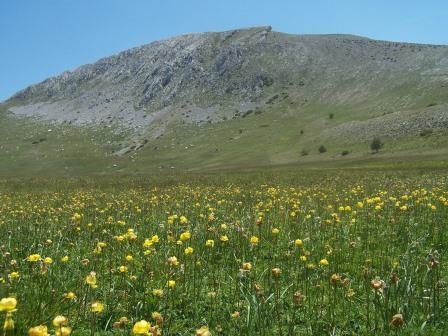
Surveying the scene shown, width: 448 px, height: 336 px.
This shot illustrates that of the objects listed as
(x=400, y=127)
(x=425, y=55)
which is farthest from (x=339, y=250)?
(x=425, y=55)

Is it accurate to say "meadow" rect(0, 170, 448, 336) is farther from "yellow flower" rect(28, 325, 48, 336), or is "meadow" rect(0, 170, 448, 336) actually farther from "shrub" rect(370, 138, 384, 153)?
"shrub" rect(370, 138, 384, 153)

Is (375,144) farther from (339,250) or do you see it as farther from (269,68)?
(269,68)

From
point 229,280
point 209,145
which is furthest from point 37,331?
point 209,145

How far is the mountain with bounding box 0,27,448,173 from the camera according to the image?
96125 mm

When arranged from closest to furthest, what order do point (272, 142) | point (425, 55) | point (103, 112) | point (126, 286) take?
1. point (126, 286)
2. point (272, 142)
3. point (425, 55)
4. point (103, 112)

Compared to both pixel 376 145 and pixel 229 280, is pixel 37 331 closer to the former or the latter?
pixel 229 280

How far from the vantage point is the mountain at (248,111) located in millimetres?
96125

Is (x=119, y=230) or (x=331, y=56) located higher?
(x=331, y=56)

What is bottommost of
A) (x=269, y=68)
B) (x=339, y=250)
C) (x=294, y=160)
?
(x=294, y=160)

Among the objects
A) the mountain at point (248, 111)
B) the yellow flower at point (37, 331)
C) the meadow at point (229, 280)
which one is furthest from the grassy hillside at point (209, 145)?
the yellow flower at point (37, 331)

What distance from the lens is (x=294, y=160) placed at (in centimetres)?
9019

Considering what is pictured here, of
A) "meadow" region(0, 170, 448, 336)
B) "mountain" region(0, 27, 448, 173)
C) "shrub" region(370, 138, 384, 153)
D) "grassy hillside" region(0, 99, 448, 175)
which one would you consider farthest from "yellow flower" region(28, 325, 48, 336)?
"shrub" region(370, 138, 384, 153)

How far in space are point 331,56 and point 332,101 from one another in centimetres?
3873

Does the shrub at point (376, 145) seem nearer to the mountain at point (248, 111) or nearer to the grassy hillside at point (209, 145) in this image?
the grassy hillside at point (209, 145)
